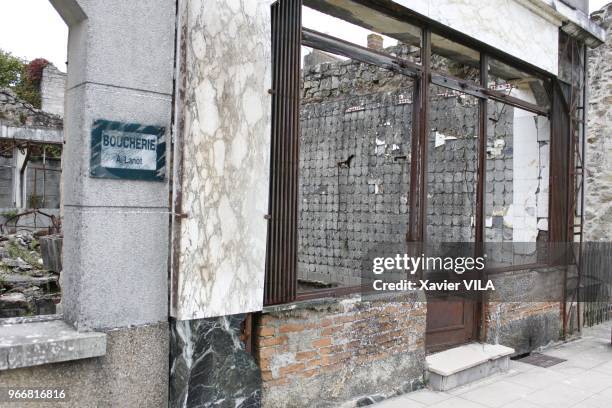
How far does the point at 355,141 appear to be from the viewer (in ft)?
29.8

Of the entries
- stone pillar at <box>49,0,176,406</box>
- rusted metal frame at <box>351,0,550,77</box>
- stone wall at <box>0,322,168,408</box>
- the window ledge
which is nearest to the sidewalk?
stone wall at <box>0,322,168,408</box>

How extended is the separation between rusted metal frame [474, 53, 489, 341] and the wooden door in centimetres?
6

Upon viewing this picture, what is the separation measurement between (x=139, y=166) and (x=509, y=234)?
6.05m

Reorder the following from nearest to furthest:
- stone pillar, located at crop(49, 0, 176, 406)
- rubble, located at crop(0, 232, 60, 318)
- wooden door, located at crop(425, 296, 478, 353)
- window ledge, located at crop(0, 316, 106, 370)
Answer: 1. window ledge, located at crop(0, 316, 106, 370)
2. stone pillar, located at crop(49, 0, 176, 406)
3. rubble, located at crop(0, 232, 60, 318)
4. wooden door, located at crop(425, 296, 478, 353)

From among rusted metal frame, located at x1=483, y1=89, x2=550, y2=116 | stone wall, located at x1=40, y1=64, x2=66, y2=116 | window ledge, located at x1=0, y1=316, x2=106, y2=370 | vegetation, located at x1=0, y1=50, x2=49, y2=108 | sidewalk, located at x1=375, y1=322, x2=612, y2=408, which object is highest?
vegetation, located at x1=0, y1=50, x2=49, y2=108

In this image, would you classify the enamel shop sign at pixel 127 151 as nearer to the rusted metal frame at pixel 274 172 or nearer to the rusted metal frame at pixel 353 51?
the rusted metal frame at pixel 274 172

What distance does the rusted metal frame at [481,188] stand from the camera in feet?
18.3

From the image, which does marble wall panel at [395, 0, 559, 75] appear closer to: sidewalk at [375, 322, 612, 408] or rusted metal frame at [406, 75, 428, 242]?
rusted metal frame at [406, 75, 428, 242]

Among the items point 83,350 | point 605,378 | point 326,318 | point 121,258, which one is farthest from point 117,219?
point 605,378

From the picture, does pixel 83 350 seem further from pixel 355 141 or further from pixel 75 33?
pixel 355 141

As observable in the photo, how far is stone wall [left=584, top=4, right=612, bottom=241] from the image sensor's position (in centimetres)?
1041

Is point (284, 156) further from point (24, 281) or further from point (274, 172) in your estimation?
point (24, 281)

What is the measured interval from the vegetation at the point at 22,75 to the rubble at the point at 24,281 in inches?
581
